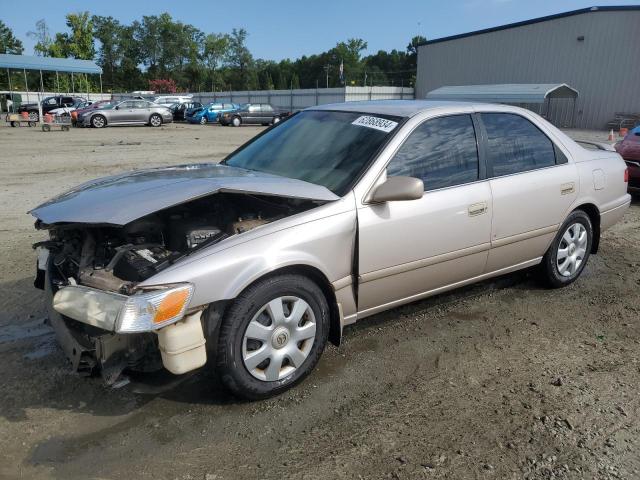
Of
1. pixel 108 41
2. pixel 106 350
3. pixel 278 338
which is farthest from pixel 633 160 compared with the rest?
pixel 108 41

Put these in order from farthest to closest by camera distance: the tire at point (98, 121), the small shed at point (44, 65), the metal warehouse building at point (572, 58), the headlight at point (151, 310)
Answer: the small shed at point (44, 65) → the metal warehouse building at point (572, 58) → the tire at point (98, 121) → the headlight at point (151, 310)

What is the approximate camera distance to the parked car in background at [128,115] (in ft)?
90.3

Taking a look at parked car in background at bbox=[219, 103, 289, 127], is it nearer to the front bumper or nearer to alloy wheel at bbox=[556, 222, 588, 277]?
alloy wheel at bbox=[556, 222, 588, 277]

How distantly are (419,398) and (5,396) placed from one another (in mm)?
2365

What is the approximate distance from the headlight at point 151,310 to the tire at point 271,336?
0.31 meters

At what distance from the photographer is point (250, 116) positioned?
32.8 metres

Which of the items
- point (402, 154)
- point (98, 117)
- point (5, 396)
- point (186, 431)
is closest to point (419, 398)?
point (186, 431)

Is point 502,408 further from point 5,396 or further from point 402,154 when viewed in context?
point 5,396

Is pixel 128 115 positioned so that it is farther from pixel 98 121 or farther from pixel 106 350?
pixel 106 350

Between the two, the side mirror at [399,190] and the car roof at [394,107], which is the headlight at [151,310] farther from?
the car roof at [394,107]

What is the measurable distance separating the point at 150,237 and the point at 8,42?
95.7 metres

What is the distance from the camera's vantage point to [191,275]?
A: 2.59 m

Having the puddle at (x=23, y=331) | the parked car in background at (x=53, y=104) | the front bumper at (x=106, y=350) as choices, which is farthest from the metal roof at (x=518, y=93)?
the front bumper at (x=106, y=350)

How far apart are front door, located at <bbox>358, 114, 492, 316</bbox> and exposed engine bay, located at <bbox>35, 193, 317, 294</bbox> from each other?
0.54 meters
